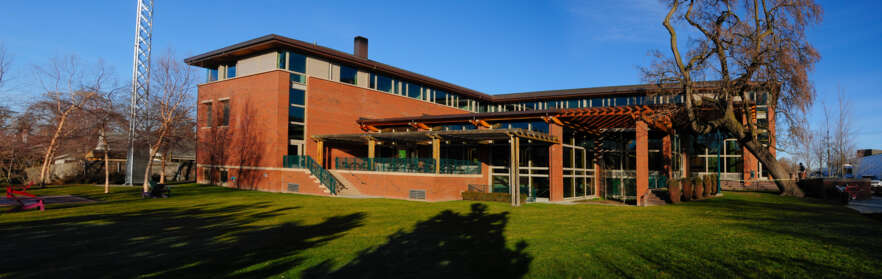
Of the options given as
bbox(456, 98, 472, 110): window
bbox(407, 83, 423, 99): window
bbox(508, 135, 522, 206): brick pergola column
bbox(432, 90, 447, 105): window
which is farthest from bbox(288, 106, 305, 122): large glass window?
bbox(456, 98, 472, 110): window

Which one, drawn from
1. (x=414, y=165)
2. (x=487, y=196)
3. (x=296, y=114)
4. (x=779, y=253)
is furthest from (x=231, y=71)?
(x=779, y=253)

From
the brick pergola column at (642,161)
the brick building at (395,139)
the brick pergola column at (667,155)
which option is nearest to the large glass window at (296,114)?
the brick building at (395,139)

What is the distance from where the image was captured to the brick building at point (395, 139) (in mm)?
22031

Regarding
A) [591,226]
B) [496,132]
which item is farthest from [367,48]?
[591,226]

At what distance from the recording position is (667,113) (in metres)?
21.0

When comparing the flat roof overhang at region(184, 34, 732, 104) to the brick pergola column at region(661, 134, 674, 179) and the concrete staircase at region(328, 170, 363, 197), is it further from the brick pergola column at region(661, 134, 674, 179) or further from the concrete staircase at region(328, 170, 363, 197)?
the concrete staircase at region(328, 170, 363, 197)

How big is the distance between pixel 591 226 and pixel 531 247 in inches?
143

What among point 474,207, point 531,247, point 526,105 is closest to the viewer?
point 531,247

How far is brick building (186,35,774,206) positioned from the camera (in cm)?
2203

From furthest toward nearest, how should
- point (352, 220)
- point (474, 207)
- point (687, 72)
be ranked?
1. point (687, 72)
2. point (474, 207)
3. point (352, 220)

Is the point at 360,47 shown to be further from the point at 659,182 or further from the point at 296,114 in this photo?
the point at 659,182

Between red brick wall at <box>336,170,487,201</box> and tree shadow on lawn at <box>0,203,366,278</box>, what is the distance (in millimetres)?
7236

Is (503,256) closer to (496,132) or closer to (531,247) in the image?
(531,247)

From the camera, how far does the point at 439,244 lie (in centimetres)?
959
